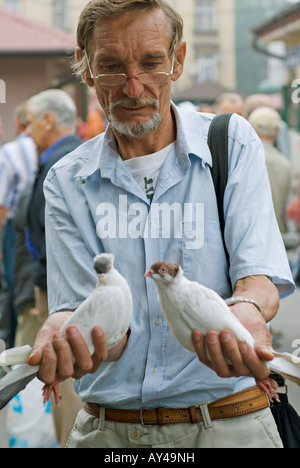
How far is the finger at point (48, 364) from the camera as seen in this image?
4.60 feet

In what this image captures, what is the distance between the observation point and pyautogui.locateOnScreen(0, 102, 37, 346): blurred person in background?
4754mm

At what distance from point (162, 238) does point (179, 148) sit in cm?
23

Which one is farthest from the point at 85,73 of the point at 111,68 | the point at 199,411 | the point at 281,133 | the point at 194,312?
the point at 281,133

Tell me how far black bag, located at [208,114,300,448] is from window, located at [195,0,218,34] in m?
4.56

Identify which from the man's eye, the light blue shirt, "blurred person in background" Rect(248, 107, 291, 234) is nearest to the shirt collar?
the light blue shirt

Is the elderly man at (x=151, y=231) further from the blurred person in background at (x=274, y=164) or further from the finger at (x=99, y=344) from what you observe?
the blurred person in background at (x=274, y=164)

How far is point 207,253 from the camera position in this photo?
1.62 meters

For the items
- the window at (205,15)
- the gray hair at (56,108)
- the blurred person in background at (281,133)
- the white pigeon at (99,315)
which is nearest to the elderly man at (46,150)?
the gray hair at (56,108)

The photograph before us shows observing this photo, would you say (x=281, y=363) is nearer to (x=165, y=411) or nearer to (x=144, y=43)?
(x=165, y=411)

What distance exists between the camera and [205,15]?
6.41 metres

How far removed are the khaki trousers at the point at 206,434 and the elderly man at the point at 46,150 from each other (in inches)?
27.6

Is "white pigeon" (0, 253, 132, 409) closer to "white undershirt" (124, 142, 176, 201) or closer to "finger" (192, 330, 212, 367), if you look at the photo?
"finger" (192, 330, 212, 367)

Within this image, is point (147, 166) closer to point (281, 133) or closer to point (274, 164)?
point (274, 164)

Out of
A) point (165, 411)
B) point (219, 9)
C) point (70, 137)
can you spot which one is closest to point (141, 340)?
point (165, 411)
